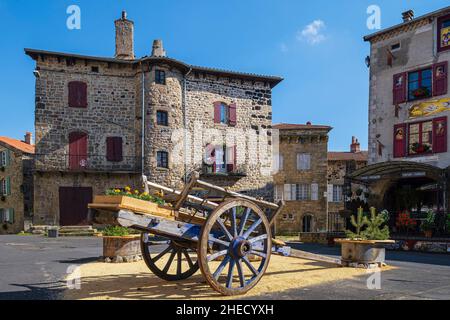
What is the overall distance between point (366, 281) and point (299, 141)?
19.6 metres

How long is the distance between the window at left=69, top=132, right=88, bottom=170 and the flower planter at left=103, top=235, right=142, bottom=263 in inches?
490

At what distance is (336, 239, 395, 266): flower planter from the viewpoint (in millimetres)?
7688

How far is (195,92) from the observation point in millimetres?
21938


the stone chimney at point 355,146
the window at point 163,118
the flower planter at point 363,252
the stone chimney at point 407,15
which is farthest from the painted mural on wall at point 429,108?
the stone chimney at point 355,146

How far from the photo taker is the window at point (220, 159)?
72.0ft

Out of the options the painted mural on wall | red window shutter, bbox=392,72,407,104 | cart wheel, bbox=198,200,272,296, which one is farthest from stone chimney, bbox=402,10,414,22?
cart wheel, bbox=198,200,272,296

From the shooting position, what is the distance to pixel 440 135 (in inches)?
575

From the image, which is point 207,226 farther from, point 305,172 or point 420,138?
point 305,172

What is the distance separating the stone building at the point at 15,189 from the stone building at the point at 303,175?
15.1 metres

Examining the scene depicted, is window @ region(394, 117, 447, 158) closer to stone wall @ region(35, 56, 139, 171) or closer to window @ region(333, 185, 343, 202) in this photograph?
window @ region(333, 185, 343, 202)

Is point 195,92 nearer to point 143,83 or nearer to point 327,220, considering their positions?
point 143,83

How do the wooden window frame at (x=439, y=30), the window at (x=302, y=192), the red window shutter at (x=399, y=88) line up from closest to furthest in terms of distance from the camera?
the wooden window frame at (x=439, y=30) → the red window shutter at (x=399, y=88) → the window at (x=302, y=192)

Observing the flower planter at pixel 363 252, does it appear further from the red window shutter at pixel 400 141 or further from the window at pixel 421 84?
the window at pixel 421 84
